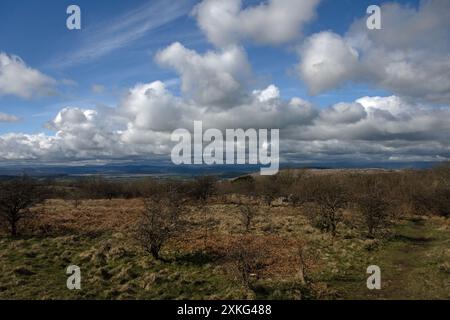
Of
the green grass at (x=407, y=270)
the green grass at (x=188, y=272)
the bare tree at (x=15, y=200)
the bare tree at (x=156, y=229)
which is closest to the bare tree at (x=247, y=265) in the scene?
the green grass at (x=188, y=272)

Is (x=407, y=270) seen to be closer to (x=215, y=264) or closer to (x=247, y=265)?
(x=247, y=265)

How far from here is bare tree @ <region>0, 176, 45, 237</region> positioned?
27688 mm

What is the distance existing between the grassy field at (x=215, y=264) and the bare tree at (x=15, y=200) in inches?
74.1

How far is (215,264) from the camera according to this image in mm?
19016

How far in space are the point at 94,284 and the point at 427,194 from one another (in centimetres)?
4426

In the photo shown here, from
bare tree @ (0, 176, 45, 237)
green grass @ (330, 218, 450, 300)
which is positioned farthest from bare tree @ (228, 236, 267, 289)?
bare tree @ (0, 176, 45, 237)

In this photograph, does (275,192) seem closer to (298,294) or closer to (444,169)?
(444,169)

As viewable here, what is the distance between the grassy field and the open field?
46 millimetres

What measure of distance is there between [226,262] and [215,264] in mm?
590

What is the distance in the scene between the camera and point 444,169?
56.1 m

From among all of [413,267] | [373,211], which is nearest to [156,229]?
[413,267]

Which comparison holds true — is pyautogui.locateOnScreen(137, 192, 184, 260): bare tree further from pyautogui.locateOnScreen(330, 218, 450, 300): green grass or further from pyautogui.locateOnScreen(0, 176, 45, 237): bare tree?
pyautogui.locateOnScreen(0, 176, 45, 237): bare tree

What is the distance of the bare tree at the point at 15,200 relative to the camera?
2769 centimetres

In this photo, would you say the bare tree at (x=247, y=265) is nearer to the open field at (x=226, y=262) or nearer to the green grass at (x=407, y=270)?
the open field at (x=226, y=262)
